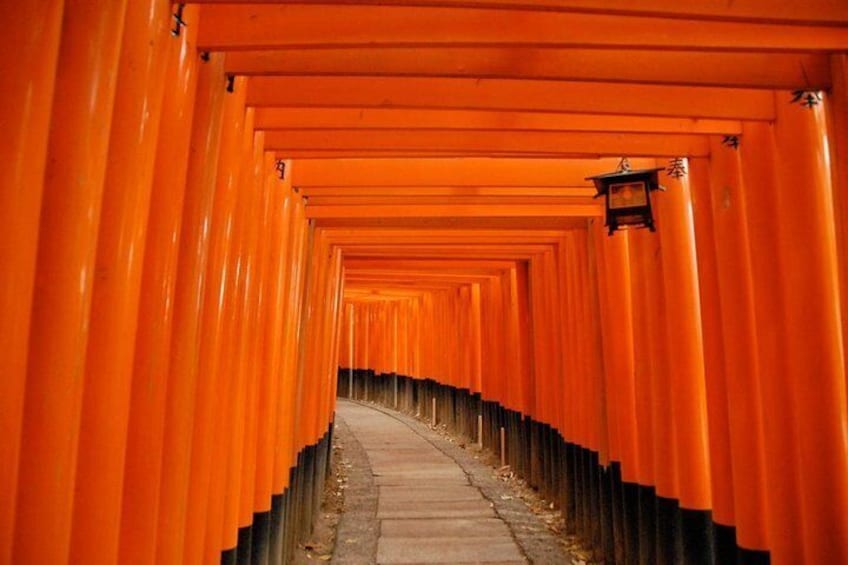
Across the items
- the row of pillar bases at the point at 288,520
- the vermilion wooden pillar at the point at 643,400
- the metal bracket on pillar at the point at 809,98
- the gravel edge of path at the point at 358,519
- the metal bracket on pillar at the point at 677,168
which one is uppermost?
the metal bracket on pillar at the point at 677,168

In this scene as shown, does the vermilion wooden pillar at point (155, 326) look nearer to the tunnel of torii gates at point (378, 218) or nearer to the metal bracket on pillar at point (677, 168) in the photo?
the tunnel of torii gates at point (378, 218)

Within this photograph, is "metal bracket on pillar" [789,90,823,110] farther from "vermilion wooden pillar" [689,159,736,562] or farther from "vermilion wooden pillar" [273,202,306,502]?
"vermilion wooden pillar" [273,202,306,502]

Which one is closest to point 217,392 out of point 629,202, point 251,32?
point 251,32

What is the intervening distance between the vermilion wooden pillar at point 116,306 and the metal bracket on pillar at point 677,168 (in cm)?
335

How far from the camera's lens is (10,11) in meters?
1.29

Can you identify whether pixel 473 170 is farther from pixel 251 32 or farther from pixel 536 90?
pixel 251 32

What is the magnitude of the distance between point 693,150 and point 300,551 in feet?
16.4

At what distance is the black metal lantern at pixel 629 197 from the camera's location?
3.64 m

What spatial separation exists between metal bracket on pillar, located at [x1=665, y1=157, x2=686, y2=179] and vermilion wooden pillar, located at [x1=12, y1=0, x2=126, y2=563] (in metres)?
3.49

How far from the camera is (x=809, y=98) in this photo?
2633 mm

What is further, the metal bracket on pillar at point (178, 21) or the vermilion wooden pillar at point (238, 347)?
the vermilion wooden pillar at point (238, 347)

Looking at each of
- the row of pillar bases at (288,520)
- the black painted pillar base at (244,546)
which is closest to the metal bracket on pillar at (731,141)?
the row of pillar bases at (288,520)

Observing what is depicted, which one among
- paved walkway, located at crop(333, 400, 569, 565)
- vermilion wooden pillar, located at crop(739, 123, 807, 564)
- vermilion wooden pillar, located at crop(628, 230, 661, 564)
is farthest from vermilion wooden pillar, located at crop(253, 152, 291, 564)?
vermilion wooden pillar, located at crop(739, 123, 807, 564)

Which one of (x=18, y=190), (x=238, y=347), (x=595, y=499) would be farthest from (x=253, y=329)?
(x=595, y=499)
